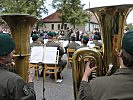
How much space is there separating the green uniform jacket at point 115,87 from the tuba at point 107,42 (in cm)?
77

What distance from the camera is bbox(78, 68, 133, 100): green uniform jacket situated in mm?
1819

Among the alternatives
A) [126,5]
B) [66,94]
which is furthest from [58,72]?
[126,5]

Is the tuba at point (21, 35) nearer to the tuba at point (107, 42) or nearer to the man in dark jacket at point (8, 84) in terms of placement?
the tuba at point (107, 42)

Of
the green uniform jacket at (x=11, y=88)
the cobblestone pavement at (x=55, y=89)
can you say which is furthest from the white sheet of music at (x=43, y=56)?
the green uniform jacket at (x=11, y=88)

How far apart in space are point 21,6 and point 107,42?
3874 centimetres

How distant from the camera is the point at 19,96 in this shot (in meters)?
2.05

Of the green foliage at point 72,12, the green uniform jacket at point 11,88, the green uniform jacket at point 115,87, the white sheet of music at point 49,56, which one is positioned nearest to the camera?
the green uniform jacket at point 115,87

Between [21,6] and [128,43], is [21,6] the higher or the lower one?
the higher one

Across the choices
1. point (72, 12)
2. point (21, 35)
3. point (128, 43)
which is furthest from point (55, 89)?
point (72, 12)

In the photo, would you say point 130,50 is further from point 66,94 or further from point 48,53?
point 66,94

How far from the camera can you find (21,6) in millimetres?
40344

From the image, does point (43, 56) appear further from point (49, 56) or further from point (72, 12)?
point (72, 12)

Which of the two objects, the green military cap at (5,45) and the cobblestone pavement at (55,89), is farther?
the cobblestone pavement at (55,89)

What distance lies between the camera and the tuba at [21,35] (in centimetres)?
297
